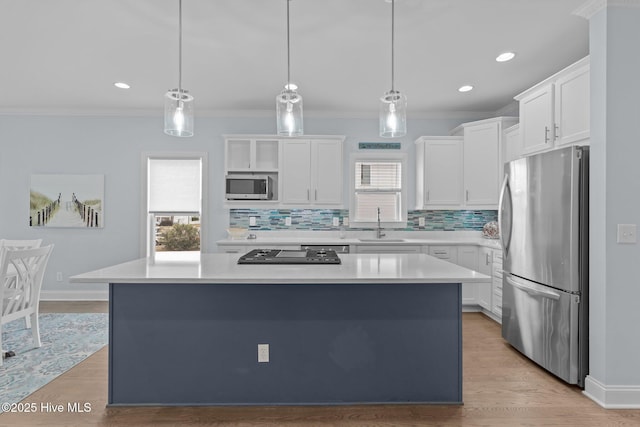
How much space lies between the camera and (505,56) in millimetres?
3297

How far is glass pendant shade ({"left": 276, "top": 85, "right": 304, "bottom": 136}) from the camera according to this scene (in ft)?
7.67

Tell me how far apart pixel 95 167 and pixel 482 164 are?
17.1 ft

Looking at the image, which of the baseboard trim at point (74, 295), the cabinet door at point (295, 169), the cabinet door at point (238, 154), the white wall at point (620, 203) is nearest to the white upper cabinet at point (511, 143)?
the white wall at point (620, 203)

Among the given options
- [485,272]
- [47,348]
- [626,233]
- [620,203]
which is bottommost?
[47,348]

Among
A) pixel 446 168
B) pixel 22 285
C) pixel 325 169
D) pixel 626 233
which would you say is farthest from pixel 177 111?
pixel 446 168

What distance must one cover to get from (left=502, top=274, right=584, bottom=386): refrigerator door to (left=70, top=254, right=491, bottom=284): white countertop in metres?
0.96

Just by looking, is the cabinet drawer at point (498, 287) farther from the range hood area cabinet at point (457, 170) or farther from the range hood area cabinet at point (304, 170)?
the range hood area cabinet at point (304, 170)

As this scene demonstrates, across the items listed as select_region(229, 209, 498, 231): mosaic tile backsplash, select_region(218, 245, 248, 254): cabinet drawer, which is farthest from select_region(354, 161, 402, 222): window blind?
select_region(218, 245, 248, 254): cabinet drawer

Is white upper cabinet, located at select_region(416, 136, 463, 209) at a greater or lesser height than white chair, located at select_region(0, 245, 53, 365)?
greater

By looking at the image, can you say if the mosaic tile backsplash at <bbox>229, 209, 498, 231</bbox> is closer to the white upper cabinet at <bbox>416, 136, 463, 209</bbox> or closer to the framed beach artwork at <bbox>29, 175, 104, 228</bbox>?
the white upper cabinet at <bbox>416, 136, 463, 209</bbox>

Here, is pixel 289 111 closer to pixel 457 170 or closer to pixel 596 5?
pixel 596 5

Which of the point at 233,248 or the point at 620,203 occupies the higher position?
the point at 620,203

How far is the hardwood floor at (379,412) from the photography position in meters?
2.13

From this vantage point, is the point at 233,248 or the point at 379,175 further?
the point at 379,175
